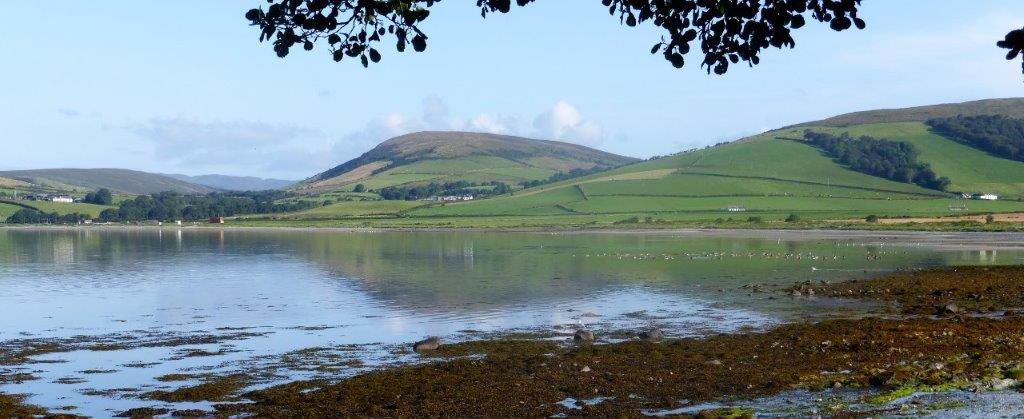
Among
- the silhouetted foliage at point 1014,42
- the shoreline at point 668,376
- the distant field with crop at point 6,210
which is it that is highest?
the distant field with crop at point 6,210

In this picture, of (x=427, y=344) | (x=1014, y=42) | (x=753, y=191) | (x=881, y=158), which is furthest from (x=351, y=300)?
(x=881, y=158)

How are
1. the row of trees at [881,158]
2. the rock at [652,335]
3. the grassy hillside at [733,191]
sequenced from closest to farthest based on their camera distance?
the rock at [652,335] → the grassy hillside at [733,191] → the row of trees at [881,158]

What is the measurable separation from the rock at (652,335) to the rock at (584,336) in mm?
1378

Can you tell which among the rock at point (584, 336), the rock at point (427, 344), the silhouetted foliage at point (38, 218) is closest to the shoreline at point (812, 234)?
the rock at point (584, 336)

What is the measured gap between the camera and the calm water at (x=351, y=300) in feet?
81.8

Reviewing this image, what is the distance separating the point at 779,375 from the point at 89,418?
44.0 feet

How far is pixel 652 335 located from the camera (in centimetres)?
2742

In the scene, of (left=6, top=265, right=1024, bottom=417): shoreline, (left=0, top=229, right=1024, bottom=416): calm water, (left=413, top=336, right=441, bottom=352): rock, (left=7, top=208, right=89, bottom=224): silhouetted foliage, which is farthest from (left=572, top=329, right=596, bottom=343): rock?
(left=7, top=208, right=89, bottom=224): silhouetted foliage

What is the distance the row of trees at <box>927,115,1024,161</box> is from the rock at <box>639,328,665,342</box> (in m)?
153

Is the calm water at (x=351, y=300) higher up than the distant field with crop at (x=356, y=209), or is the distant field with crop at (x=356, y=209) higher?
the distant field with crop at (x=356, y=209)

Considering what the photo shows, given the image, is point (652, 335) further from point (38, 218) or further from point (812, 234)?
point (38, 218)

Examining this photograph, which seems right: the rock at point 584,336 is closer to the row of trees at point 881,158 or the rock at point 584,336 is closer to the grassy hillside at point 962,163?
the grassy hillside at point 962,163

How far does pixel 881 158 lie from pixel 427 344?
487 ft

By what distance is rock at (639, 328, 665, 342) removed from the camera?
89.0 ft
